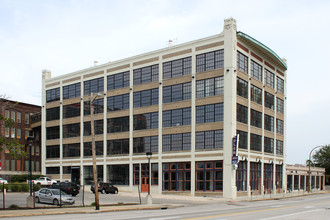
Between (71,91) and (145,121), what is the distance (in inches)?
708

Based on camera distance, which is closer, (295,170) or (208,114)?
(208,114)

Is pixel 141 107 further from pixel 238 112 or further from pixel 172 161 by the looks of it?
pixel 238 112

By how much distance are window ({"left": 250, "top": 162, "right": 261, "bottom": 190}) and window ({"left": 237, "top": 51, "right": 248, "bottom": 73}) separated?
13038 millimetres

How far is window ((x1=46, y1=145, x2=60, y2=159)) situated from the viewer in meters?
72.1

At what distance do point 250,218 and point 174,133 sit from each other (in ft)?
107

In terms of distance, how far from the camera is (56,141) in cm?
7244

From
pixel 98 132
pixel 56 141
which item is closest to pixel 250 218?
pixel 98 132

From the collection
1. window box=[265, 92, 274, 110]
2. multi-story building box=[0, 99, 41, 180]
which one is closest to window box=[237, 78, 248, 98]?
window box=[265, 92, 274, 110]

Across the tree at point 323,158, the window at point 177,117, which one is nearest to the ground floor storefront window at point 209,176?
the window at point 177,117

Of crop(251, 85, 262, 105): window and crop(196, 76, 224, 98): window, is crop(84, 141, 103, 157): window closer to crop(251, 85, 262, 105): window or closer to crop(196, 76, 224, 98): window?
crop(196, 76, 224, 98): window

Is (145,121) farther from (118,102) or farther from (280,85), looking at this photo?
(280,85)

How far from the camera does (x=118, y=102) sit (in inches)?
2498

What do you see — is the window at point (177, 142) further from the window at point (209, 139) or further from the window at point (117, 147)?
the window at point (117, 147)

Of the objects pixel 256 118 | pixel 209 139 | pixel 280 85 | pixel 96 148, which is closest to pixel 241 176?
pixel 209 139
